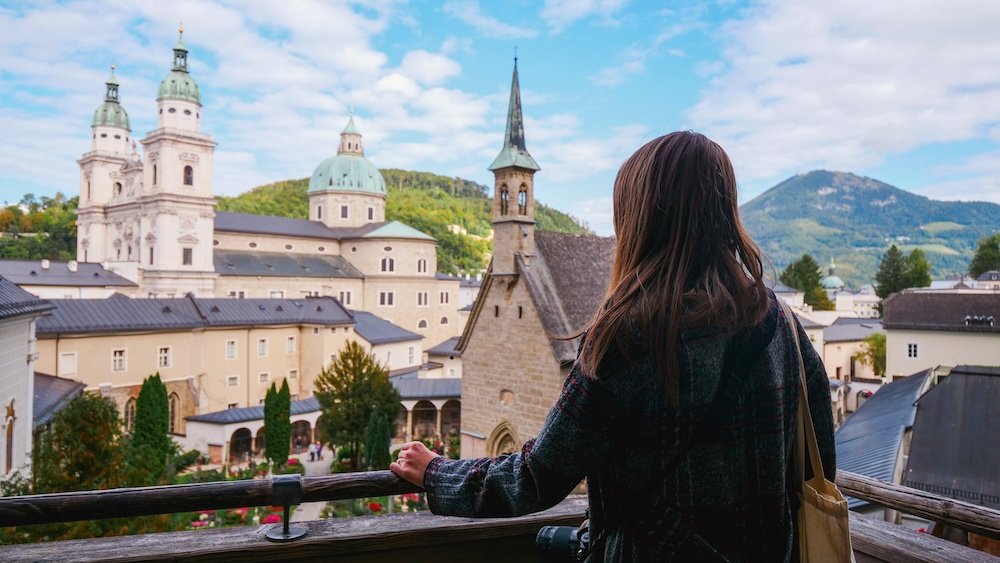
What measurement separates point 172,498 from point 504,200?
15.8 m

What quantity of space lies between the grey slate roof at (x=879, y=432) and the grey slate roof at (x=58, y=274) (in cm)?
Result: 4878

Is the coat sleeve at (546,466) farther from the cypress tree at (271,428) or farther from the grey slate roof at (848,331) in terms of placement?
the grey slate roof at (848,331)

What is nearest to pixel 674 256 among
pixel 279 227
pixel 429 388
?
pixel 429 388

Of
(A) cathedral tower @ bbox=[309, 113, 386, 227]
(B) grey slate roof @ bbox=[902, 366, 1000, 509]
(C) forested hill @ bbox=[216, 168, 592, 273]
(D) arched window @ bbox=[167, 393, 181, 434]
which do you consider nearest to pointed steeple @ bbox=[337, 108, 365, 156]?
(A) cathedral tower @ bbox=[309, 113, 386, 227]

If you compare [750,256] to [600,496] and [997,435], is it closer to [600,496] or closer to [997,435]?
[600,496]

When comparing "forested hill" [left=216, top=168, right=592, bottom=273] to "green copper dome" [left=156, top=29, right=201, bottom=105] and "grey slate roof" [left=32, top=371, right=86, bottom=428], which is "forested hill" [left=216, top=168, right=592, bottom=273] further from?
"grey slate roof" [left=32, top=371, right=86, bottom=428]

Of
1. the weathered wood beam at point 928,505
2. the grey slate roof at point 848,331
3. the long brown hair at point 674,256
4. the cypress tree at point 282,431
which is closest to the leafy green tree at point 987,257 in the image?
the grey slate roof at point 848,331

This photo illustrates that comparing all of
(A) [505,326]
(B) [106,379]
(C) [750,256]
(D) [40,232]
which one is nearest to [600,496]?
(C) [750,256]

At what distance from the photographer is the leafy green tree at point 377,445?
22.3 metres

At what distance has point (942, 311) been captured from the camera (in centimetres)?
2722

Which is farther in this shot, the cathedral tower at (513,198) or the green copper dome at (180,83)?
the green copper dome at (180,83)

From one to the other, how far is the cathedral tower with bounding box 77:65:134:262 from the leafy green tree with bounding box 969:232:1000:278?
8230 centimetres

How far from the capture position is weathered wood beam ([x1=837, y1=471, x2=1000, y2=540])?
2.46 meters

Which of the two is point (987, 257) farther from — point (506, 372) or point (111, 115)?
point (111, 115)
